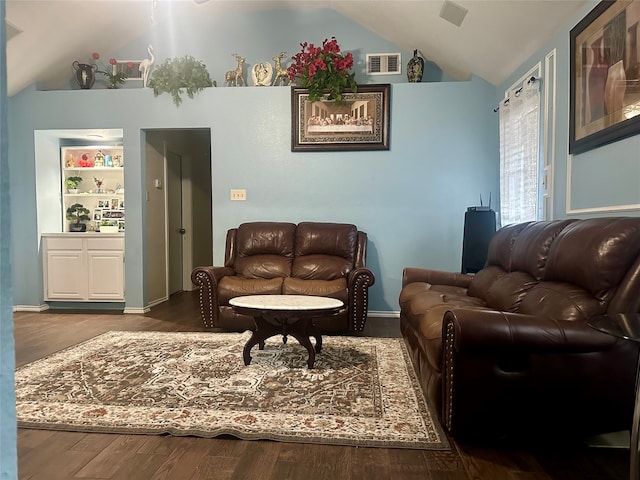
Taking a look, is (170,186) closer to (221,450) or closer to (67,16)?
(67,16)

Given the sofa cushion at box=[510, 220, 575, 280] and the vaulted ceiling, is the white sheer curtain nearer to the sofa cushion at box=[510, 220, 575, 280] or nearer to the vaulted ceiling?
the vaulted ceiling

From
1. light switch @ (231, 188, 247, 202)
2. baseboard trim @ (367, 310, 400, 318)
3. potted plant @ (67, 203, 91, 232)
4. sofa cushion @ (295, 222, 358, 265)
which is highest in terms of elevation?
light switch @ (231, 188, 247, 202)

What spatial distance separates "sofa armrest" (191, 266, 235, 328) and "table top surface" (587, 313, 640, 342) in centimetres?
288

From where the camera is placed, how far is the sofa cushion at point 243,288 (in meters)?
3.50

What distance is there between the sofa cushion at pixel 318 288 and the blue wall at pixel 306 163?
928 mm

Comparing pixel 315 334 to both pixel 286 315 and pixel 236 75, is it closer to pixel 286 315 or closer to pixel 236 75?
pixel 286 315

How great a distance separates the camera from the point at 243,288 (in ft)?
11.6

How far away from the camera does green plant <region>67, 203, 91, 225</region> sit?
4.98m

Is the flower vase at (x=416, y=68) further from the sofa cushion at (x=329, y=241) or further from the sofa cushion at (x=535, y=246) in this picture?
the sofa cushion at (x=535, y=246)

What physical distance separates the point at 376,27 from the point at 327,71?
2.90ft

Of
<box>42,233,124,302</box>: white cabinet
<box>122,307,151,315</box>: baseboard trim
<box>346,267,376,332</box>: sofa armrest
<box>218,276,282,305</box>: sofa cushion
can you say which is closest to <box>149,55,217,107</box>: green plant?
<box>42,233,124,302</box>: white cabinet

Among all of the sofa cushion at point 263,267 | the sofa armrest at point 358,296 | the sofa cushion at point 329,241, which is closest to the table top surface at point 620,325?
the sofa armrest at point 358,296

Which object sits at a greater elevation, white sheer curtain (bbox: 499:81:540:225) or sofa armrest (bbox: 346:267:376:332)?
white sheer curtain (bbox: 499:81:540:225)

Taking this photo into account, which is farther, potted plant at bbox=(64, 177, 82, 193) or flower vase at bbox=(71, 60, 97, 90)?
potted plant at bbox=(64, 177, 82, 193)
